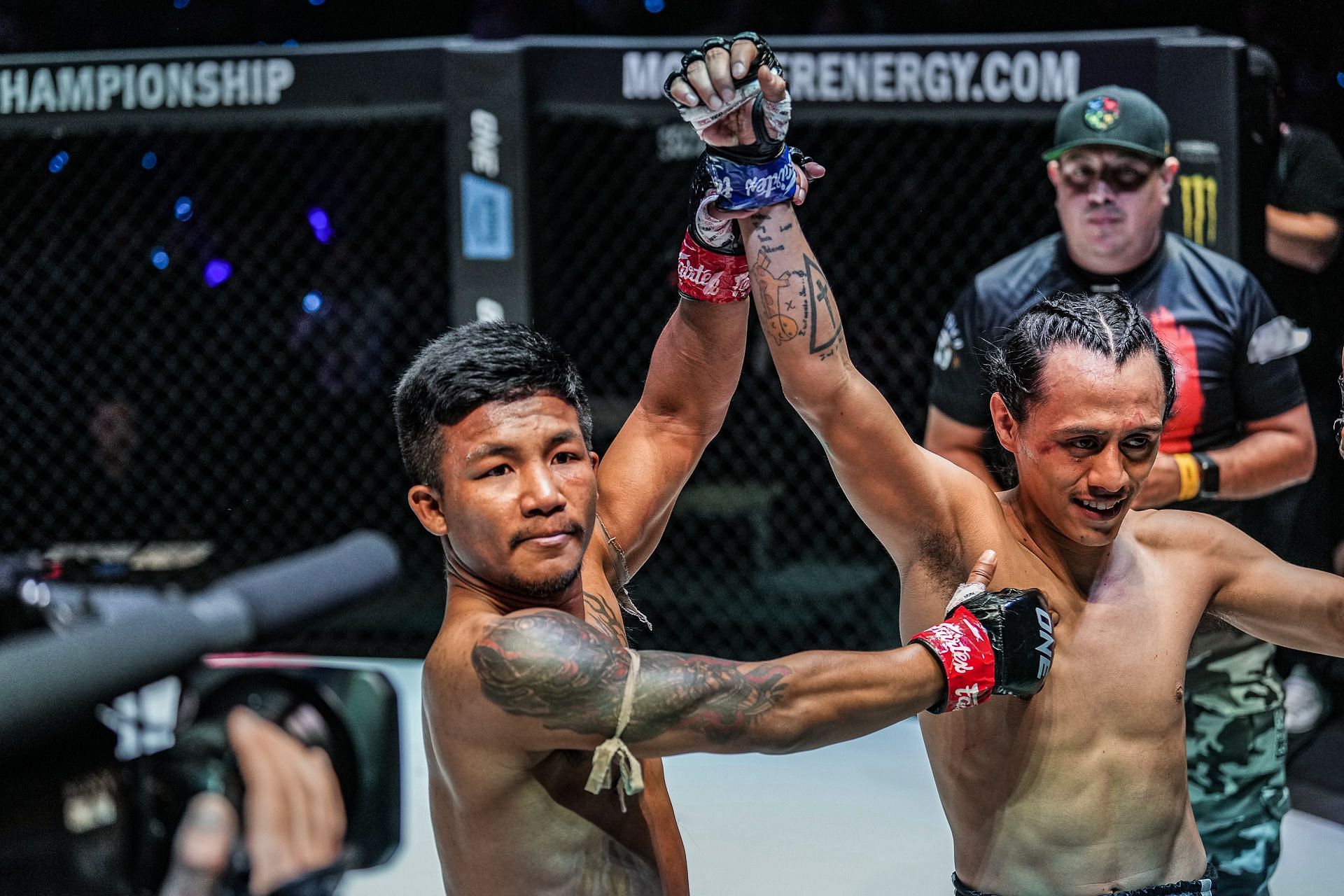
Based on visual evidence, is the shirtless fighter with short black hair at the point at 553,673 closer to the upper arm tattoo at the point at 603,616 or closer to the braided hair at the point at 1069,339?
the upper arm tattoo at the point at 603,616

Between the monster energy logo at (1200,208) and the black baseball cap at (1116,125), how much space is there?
0.53 meters

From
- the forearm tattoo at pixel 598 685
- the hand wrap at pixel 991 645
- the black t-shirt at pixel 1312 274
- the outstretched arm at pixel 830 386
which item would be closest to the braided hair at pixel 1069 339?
the outstretched arm at pixel 830 386

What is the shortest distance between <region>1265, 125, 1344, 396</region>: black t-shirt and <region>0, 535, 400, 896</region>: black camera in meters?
3.15

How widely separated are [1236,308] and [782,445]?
2.05 metres

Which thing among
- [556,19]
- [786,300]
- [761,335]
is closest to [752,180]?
[786,300]

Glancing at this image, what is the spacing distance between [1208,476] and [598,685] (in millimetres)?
1653

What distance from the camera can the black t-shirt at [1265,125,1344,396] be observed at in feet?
10.6

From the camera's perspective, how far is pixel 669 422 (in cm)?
185

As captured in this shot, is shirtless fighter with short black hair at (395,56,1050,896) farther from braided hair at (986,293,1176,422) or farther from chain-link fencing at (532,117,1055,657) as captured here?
chain-link fencing at (532,117,1055,657)

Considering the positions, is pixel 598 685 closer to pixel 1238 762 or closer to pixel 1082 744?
pixel 1082 744

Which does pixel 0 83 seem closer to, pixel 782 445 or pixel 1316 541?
pixel 782 445

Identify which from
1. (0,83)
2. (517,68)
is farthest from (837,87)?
(0,83)

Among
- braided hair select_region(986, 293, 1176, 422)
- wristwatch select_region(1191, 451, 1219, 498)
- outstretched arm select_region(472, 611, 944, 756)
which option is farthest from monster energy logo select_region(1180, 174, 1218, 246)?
outstretched arm select_region(472, 611, 944, 756)

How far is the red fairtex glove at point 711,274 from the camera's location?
5.63 ft
